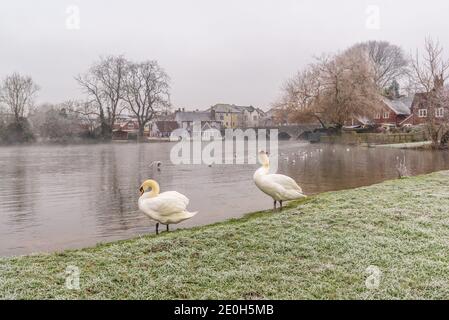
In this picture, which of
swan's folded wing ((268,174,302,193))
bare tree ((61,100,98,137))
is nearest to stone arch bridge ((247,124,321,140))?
bare tree ((61,100,98,137))

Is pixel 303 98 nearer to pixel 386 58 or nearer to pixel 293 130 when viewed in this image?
pixel 293 130

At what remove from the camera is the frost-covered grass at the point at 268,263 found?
4785 mm

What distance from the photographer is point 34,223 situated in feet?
32.6

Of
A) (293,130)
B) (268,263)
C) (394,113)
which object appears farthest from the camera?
(293,130)

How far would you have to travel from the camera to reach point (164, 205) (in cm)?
829

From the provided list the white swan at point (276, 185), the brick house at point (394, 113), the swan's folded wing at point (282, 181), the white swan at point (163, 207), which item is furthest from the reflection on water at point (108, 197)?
the brick house at point (394, 113)

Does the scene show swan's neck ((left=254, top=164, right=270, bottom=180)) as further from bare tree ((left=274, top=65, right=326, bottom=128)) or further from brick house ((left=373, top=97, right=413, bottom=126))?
brick house ((left=373, top=97, right=413, bottom=126))

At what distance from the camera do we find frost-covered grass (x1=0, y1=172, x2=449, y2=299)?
4785mm

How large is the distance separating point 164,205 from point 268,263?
3.20 m

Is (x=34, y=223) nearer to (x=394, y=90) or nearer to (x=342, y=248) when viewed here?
(x=342, y=248)

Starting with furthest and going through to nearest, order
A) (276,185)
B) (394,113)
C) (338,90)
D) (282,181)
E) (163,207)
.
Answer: (394,113)
(338,90)
(282,181)
(276,185)
(163,207)

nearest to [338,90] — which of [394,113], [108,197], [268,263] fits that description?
[394,113]

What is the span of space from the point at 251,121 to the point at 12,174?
10165 centimetres

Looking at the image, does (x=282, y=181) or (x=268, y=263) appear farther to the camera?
(x=282, y=181)
